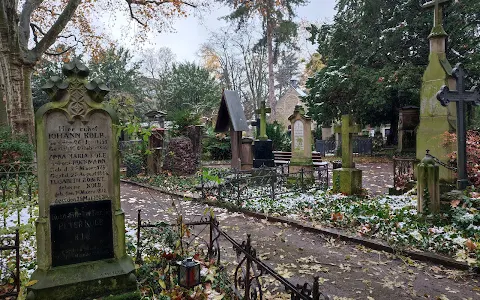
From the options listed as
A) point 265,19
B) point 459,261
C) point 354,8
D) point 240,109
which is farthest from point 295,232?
point 265,19

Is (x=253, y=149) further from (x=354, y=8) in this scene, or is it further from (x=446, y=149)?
(x=354, y=8)

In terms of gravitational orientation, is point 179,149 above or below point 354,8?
below

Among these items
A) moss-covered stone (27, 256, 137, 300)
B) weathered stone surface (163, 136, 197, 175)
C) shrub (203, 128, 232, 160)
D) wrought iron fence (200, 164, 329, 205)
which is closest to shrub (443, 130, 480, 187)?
wrought iron fence (200, 164, 329, 205)

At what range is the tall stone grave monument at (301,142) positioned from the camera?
470 inches

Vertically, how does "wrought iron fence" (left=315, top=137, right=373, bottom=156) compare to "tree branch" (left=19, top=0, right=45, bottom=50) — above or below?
below

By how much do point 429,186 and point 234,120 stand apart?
7.95 m

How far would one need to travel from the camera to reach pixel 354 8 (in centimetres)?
2184

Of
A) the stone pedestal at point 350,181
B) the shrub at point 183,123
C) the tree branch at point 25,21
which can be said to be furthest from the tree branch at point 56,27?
the stone pedestal at point 350,181

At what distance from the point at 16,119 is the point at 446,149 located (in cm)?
1398

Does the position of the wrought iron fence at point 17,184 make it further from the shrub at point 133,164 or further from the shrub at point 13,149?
the shrub at point 133,164

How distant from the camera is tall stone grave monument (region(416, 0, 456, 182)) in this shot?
7.73 metres

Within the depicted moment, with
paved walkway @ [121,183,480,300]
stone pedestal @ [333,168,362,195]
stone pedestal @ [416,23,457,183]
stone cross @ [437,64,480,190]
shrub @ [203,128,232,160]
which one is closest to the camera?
paved walkway @ [121,183,480,300]

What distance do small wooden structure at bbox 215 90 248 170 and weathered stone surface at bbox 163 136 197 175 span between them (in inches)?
92.5

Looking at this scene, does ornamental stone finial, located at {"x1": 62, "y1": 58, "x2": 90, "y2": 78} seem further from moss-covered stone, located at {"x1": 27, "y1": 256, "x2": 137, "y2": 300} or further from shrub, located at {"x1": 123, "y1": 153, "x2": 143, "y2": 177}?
shrub, located at {"x1": 123, "y1": 153, "x2": 143, "y2": 177}
